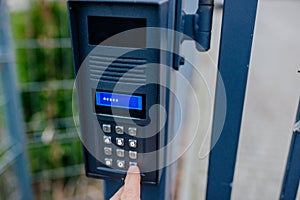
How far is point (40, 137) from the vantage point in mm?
1812

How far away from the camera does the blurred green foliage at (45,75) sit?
170cm

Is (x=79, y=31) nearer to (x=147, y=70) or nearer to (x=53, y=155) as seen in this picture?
(x=147, y=70)

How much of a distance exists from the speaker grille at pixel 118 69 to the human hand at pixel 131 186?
141mm

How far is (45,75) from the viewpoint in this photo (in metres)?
1.78

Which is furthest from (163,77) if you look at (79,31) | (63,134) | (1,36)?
(63,134)

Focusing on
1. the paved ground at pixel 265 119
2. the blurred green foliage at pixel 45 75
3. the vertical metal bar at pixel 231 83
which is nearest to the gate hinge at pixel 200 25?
the vertical metal bar at pixel 231 83

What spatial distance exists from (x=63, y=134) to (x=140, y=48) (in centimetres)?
149

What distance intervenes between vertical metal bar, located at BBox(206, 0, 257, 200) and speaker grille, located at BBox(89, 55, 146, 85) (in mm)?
137

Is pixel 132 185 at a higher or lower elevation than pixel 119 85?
lower

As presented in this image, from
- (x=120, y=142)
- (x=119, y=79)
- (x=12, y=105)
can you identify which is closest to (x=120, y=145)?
(x=120, y=142)

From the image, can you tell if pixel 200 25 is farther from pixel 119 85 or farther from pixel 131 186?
Answer: pixel 131 186

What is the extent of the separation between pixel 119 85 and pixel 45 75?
1.42 meters

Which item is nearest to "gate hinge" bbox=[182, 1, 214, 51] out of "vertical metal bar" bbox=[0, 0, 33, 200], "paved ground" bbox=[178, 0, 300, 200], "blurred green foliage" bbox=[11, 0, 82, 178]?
"paved ground" bbox=[178, 0, 300, 200]

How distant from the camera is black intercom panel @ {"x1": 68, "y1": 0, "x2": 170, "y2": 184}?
0.43m
